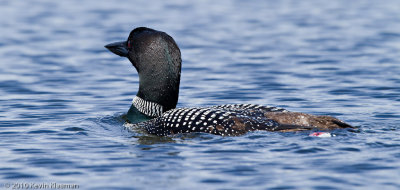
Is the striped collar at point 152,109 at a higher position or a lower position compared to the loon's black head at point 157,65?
lower

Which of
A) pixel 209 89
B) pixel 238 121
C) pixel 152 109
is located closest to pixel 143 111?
pixel 152 109

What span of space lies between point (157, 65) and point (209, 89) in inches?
96.4

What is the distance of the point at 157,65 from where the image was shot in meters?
7.42

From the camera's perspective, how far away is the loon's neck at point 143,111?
7527mm

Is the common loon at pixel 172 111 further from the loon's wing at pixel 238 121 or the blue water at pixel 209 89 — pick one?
the blue water at pixel 209 89

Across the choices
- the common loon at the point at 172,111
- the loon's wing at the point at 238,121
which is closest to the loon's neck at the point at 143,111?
the common loon at the point at 172,111

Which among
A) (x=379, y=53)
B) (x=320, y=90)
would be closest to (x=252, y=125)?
(x=320, y=90)

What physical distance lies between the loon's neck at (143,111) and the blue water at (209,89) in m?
0.25

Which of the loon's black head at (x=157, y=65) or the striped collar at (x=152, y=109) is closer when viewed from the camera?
the loon's black head at (x=157, y=65)

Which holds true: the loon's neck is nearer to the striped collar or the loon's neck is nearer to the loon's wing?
the striped collar

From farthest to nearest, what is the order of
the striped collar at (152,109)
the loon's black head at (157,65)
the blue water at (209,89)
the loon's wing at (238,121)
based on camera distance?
1. the striped collar at (152,109)
2. the loon's black head at (157,65)
3. the loon's wing at (238,121)
4. the blue water at (209,89)

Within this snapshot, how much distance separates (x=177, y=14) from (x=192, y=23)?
1.24 metres

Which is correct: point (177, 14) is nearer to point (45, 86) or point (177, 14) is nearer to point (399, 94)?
point (45, 86)

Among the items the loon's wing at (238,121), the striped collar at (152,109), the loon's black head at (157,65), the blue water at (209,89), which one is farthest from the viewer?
the striped collar at (152,109)
